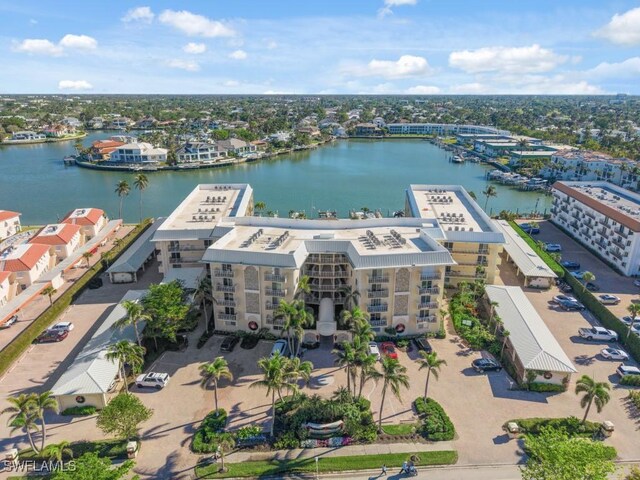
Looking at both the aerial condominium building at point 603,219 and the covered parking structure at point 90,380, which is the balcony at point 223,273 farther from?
the aerial condominium building at point 603,219

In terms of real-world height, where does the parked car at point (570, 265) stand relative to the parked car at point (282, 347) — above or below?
above

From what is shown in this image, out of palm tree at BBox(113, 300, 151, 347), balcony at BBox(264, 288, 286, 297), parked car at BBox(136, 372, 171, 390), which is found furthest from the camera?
balcony at BBox(264, 288, 286, 297)

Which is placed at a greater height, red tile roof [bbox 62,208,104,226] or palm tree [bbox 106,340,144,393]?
red tile roof [bbox 62,208,104,226]

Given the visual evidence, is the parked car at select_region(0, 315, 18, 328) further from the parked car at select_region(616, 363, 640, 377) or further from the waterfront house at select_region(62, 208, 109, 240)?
the parked car at select_region(616, 363, 640, 377)

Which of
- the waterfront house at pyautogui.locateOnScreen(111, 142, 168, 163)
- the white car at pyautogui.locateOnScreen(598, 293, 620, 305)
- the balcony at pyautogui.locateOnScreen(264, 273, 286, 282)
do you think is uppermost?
the waterfront house at pyautogui.locateOnScreen(111, 142, 168, 163)

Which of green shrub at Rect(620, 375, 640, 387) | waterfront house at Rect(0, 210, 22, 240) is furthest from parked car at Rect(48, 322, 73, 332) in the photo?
green shrub at Rect(620, 375, 640, 387)

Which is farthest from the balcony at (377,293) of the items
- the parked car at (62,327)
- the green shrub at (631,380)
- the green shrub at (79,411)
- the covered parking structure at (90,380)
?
the parked car at (62,327)

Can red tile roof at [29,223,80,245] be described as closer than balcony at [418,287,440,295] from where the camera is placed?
No
